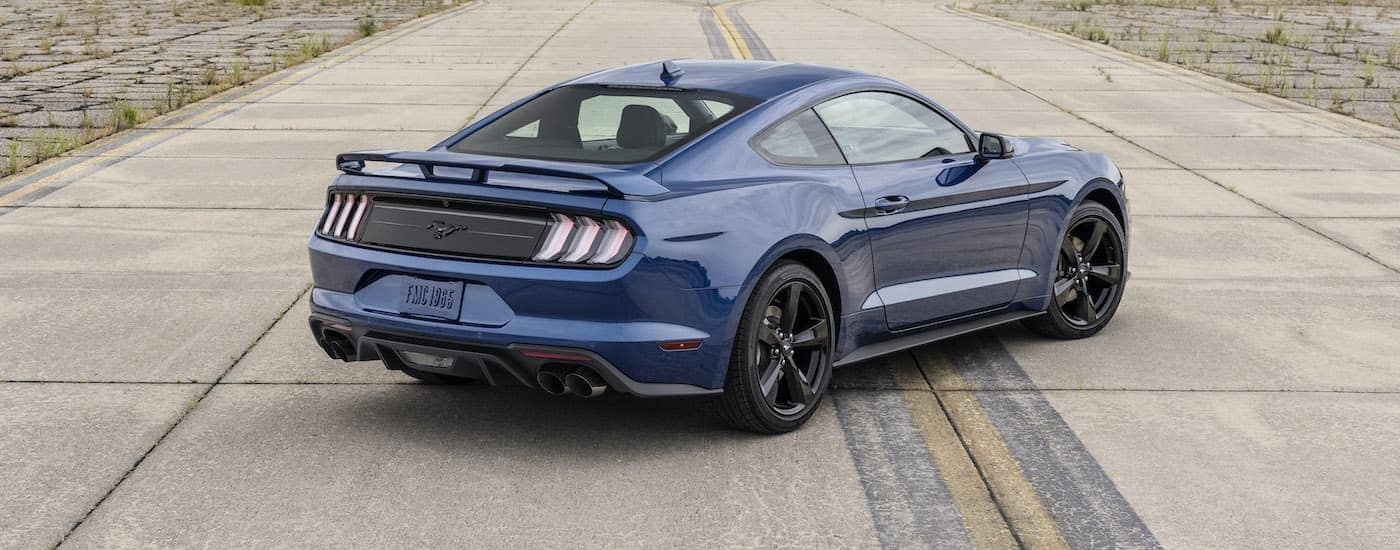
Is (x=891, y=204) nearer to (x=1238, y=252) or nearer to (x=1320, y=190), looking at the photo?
(x=1238, y=252)

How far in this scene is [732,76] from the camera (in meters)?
6.52

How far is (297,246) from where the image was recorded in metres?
9.63

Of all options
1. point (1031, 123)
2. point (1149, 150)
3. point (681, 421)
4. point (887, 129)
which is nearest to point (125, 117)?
point (1031, 123)

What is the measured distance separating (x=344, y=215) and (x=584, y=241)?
1.05m

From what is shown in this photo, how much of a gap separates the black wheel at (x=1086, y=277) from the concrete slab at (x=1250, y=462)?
96 centimetres

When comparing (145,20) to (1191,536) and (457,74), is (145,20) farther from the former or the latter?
(1191,536)

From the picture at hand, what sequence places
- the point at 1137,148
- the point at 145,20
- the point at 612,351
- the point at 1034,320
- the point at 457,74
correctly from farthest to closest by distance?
the point at 145,20 < the point at 457,74 < the point at 1137,148 < the point at 1034,320 < the point at 612,351

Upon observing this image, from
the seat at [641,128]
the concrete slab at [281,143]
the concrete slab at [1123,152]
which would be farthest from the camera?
the concrete slab at [1123,152]

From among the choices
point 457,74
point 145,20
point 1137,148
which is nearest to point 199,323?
point 1137,148

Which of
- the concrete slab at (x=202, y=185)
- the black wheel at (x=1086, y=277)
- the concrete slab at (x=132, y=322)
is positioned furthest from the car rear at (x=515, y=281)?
the concrete slab at (x=202, y=185)

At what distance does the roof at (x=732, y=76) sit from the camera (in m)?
6.33

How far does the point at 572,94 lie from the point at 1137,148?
30.3 ft

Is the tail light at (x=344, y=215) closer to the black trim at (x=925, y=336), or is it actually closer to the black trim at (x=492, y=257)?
the black trim at (x=492, y=257)

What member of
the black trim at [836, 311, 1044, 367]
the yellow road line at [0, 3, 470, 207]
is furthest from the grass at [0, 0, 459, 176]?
the black trim at [836, 311, 1044, 367]
